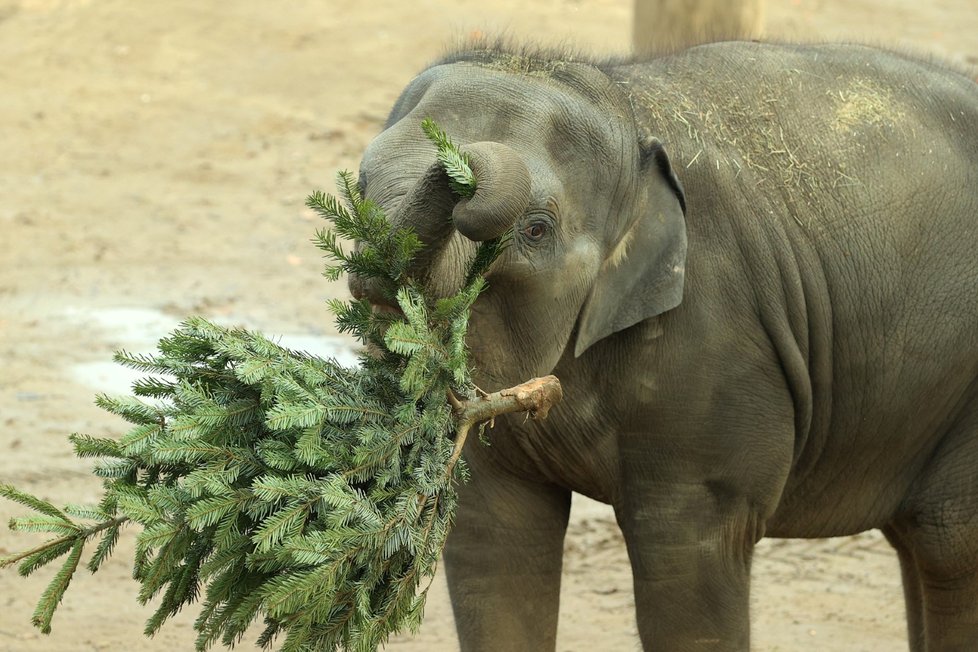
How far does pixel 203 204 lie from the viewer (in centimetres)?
862

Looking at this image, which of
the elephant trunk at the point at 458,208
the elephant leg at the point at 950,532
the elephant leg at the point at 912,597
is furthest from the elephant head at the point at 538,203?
the elephant leg at the point at 912,597

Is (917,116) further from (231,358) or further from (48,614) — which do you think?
(48,614)

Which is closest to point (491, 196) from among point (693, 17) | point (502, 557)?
point (502, 557)

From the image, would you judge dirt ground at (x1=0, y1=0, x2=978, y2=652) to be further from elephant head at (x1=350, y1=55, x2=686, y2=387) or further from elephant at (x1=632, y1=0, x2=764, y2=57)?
elephant head at (x1=350, y1=55, x2=686, y2=387)

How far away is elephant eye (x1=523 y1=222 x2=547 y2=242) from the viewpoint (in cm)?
306

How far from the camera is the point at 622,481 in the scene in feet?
11.7

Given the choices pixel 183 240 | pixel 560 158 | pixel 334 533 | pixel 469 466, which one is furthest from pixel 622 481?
pixel 183 240

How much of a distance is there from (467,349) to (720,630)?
113cm

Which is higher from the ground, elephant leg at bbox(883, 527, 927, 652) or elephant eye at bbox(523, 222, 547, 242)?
elephant eye at bbox(523, 222, 547, 242)

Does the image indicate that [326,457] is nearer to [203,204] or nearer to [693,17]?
[693,17]

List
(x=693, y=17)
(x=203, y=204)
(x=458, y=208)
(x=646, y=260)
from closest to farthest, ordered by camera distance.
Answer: (x=458, y=208) < (x=646, y=260) < (x=693, y=17) < (x=203, y=204)

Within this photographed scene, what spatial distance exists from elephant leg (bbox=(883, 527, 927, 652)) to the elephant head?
1354 millimetres

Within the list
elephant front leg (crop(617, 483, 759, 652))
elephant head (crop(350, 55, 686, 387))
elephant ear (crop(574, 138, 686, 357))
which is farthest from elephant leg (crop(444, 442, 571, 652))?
elephant ear (crop(574, 138, 686, 357))

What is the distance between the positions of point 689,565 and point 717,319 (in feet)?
1.83
